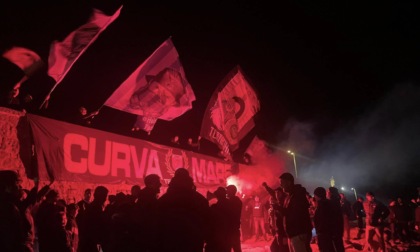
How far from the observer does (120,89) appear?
9.09 metres

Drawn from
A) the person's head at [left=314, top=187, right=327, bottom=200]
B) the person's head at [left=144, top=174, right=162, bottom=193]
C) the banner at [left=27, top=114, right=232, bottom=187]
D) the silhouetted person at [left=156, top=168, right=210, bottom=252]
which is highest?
the banner at [left=27, top=114, right=232, bottom=187]

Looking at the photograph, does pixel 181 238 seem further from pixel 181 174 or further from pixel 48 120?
pixel 48 120

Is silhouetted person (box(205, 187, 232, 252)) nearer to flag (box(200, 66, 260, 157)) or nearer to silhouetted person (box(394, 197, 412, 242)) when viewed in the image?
flag (box(200, 66, 260, 157))

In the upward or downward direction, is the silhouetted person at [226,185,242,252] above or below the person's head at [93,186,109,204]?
below

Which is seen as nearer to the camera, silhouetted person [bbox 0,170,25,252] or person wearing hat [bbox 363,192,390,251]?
silhouetted person [bbox 0,170,25,252]

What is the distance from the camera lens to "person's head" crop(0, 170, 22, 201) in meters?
3.45

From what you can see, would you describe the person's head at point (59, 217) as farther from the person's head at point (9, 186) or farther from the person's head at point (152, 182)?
the person's head at point (152, 182)

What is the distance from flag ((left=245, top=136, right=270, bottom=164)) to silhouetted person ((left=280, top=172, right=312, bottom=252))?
12.5 meters

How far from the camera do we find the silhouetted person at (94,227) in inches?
177

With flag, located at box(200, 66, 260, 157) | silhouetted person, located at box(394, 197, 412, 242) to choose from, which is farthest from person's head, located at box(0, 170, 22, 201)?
silhouetted person, located at box(394, 197, 412, 242)

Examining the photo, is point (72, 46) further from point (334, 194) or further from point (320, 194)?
point (334, 194)

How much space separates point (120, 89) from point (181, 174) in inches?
258

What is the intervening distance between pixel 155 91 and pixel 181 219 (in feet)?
24.7

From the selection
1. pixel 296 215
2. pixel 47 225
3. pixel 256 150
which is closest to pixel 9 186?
pixel 47 225
